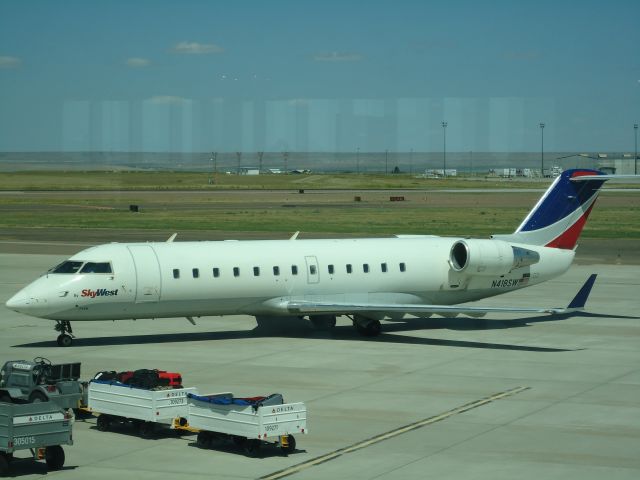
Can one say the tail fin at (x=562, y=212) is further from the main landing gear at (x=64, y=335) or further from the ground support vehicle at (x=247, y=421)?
the ground support vehicle at (x=247, y=421)

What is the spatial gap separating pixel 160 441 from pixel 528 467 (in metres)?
6.17

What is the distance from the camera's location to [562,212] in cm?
3450

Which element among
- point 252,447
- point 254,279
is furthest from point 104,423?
point 254,279

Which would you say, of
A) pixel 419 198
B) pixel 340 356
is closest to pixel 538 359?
pixel 340 356

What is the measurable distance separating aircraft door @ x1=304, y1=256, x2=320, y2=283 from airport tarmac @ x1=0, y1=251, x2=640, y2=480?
1717 mm

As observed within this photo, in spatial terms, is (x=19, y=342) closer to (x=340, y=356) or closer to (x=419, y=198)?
(x=340, y=356)

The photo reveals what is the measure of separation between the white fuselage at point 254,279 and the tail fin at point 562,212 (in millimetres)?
510

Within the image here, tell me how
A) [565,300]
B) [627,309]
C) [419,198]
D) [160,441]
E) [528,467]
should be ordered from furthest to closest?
[419,198], [565,300], [627,309], [160,441], [528,467]

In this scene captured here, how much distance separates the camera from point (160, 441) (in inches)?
727

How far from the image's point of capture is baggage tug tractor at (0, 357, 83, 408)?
768 inches

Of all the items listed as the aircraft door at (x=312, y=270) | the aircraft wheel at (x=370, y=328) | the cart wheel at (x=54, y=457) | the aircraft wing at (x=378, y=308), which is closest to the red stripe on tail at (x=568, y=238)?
the aircraft wing at (x=378, y=308)

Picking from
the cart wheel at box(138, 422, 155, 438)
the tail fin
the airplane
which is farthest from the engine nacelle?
the cart wheel at box(138, 422, 155, 438)

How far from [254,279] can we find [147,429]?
1104 cm

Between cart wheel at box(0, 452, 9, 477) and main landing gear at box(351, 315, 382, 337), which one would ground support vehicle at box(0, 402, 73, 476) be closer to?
cart wheel at box(0, 452, 9, 477)
